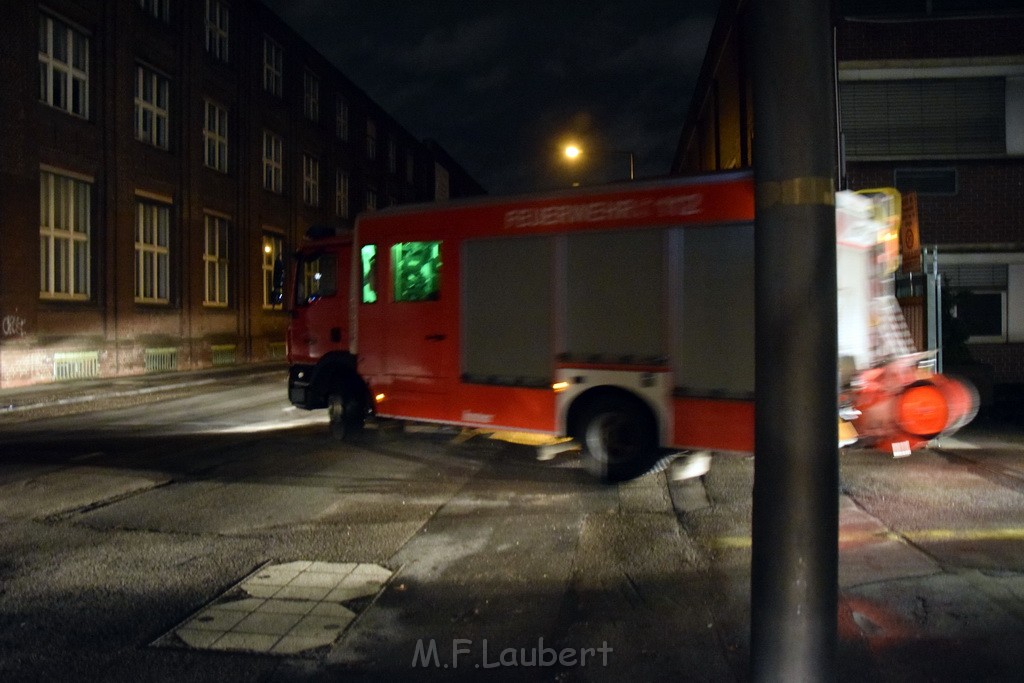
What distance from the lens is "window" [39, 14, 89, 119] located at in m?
22.4

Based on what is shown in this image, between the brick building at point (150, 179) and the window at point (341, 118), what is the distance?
173 centimetres

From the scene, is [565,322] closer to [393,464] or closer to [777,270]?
[393,464]

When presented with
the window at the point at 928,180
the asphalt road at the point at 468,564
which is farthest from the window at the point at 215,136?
the window at the point at 928,180

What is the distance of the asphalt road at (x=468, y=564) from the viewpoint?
4.24 meters

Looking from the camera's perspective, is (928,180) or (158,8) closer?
(928,180)

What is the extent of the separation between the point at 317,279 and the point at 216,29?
23.4 meters

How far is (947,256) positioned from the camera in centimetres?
1750

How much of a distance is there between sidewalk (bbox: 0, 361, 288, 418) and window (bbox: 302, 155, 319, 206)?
13.4m

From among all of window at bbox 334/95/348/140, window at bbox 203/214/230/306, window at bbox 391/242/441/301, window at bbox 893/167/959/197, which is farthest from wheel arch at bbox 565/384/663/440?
window at bbox 334/95/348/140

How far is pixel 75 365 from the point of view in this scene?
23109 mm

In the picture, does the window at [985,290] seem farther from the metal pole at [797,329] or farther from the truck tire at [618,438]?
the metal pole at [797,329]

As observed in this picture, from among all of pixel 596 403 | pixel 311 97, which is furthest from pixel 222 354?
pixel 596 403

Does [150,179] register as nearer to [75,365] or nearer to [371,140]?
[75,365]

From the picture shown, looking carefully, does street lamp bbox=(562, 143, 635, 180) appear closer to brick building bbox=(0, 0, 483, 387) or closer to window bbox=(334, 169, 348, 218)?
Result: brick building bbox=(0, 0, 483, 387)
